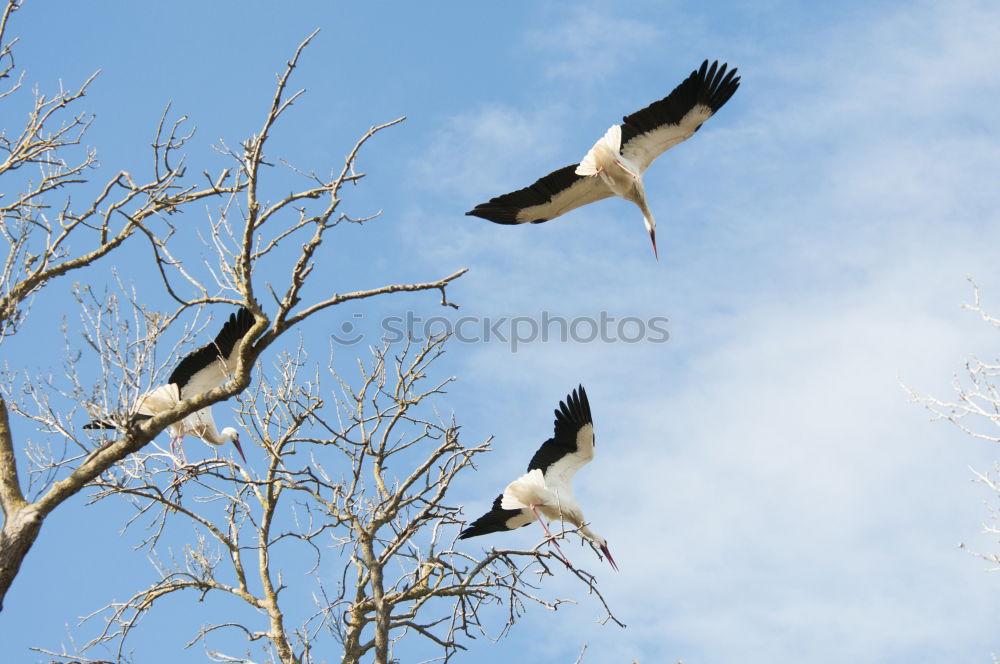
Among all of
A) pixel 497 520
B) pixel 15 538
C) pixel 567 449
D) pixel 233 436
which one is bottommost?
pixel 15 538

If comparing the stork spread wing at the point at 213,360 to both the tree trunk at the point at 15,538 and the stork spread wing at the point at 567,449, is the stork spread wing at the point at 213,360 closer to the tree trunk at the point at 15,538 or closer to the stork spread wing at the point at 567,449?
the tree trunk at the point at 15,538

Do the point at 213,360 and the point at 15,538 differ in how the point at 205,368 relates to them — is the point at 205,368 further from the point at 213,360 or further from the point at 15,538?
the point at 15,538

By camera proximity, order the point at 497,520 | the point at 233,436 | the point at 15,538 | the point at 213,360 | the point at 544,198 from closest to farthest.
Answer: the point at 15,538, the point at 213,360, the point at 497,520, the point at 544,198, the point at 233,436

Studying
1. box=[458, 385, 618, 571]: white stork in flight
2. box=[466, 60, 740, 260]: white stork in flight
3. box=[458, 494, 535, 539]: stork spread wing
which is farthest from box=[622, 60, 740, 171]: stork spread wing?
box=[458, 494, 535, 539]: stork spread wing

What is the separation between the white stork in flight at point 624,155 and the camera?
8750mm

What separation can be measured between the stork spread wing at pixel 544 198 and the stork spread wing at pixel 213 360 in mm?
2638

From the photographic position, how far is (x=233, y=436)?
11.6m

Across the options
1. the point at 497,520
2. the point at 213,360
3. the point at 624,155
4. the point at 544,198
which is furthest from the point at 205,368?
the point at 624,155

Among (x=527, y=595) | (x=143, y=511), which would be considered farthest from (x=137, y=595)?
(x=527, y=595)

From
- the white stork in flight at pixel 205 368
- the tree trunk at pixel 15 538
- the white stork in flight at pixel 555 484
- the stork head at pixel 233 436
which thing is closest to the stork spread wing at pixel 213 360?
the white stork in flight at pixel 205 368

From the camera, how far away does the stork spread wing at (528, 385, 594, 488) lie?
8.62m

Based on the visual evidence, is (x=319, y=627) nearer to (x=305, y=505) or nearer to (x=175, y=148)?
(x=305, y=505)

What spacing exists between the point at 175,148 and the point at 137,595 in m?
3.20

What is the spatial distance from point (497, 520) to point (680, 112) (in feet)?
12.6
